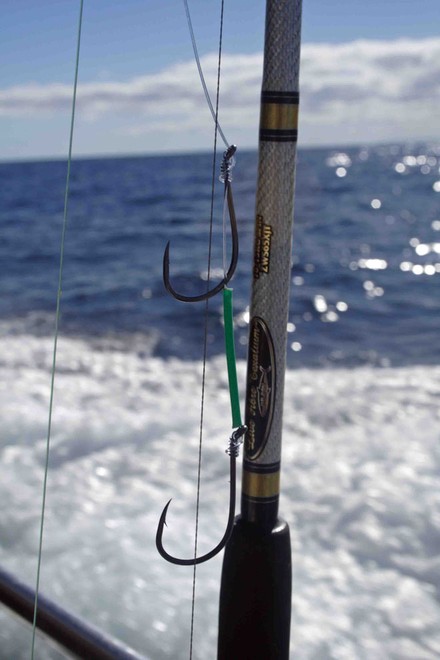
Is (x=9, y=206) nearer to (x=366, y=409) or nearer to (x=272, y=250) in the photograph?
(x=366, y=409)

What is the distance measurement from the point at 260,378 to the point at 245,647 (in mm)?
351

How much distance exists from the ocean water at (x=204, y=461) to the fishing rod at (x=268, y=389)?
608mm

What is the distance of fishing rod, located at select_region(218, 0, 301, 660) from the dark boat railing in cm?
18

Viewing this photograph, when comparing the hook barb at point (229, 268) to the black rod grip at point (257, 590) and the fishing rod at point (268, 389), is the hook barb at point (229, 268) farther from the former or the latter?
the black rod grip at point (257, 590)

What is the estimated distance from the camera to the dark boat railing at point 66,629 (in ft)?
3.13

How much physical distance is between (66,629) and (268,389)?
0.37m

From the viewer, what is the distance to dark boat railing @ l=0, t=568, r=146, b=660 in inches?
37.6

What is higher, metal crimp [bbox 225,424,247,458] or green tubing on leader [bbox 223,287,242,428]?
green tubing on leader [bbox 223,287,242,428]

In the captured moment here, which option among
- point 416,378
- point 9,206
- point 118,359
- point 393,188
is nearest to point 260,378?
point 416,378

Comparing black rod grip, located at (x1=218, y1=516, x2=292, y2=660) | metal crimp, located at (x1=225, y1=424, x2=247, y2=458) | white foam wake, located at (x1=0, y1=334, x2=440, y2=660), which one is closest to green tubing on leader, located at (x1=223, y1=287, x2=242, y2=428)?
metal crimp, located at (x1=225, y1=424, x2=247, y2=458)

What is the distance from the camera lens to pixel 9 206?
21.8 meters

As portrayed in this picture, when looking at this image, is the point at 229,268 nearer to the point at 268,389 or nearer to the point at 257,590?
the point at 268,389

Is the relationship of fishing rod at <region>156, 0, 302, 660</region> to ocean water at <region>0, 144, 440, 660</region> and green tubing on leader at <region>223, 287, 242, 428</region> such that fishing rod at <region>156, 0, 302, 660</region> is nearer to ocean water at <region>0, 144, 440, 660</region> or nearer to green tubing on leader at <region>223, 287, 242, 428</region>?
green tubing on leader at <region>223, 287, 242, 428</region>

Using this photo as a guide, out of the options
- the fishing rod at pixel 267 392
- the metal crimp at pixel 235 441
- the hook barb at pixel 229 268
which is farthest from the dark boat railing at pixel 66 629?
the hook barb at pixel 229 268
